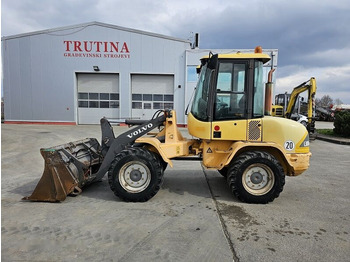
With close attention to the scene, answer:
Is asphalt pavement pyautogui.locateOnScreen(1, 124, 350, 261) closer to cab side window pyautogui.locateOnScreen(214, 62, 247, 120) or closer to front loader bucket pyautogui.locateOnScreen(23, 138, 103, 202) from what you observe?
front loader bucket pyautogui.locateOnScreen(23, 138, 103, 202)

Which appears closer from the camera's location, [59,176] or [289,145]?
[59,176]

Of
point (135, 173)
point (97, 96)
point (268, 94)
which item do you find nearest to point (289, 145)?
point (268, 94)

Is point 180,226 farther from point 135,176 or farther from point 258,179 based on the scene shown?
point 258,179

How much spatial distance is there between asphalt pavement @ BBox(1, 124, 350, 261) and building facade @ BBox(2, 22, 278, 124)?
14.9 m

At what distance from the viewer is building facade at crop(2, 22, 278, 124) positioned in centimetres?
1903

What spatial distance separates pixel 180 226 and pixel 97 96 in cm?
1815

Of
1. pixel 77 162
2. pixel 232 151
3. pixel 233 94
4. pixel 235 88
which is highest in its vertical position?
pixel 235 88

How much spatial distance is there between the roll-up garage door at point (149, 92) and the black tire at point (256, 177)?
15.8m

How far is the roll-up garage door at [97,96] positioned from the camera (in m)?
19.6

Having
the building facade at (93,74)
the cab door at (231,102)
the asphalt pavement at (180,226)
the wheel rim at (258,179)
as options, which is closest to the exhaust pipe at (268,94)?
the cab door at (231,102)

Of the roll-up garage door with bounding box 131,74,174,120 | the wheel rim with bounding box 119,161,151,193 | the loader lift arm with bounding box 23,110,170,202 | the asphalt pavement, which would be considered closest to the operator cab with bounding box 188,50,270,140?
the loader lift arm with bounding box 23,110,170,202

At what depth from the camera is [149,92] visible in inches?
775

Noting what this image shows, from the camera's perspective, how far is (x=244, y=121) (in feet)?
13.9

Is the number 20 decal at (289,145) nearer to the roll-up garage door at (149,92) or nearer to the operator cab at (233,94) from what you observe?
the operator cab at (233,94)
